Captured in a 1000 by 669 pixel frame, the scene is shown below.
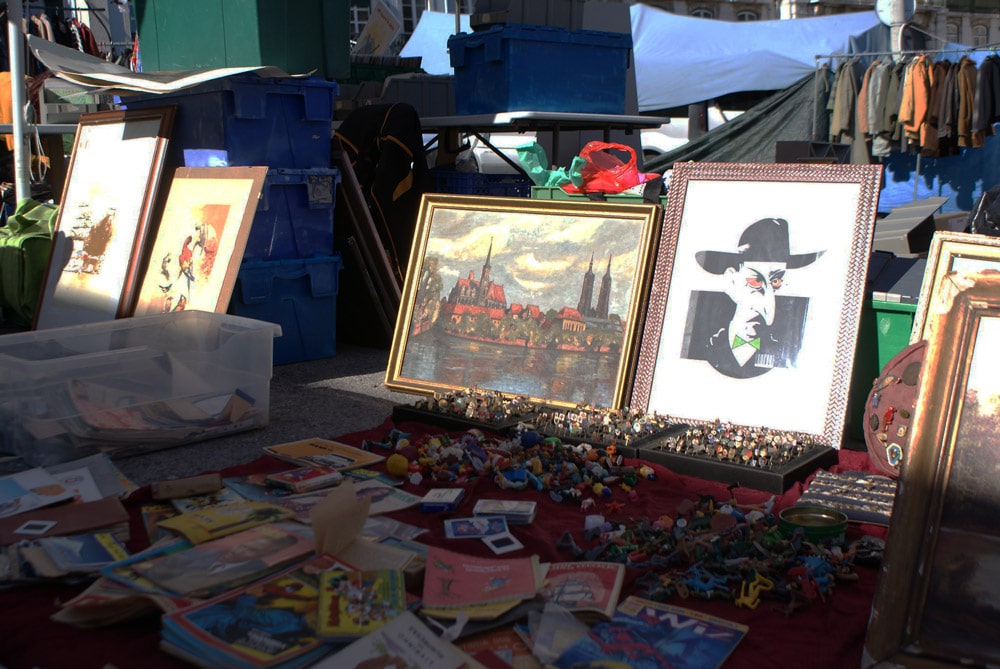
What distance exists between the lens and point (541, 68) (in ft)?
21.0

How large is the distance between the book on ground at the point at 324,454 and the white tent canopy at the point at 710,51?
936 centimetres

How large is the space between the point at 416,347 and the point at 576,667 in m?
2.69

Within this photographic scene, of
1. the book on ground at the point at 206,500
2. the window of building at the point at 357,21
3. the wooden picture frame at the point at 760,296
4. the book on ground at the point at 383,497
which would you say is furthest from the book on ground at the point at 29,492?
the window of building at the point at 357,21

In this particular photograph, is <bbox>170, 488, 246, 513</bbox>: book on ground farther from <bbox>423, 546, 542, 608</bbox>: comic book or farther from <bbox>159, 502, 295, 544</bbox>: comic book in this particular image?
<bbox>423, 546, 542, 608</bbox>: comic book

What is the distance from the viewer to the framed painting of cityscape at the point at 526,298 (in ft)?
13.6

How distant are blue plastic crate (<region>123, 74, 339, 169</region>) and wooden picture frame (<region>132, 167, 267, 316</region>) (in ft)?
0.83

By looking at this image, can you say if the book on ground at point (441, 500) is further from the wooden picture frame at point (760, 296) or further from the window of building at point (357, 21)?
the window of building at point (357, 21)

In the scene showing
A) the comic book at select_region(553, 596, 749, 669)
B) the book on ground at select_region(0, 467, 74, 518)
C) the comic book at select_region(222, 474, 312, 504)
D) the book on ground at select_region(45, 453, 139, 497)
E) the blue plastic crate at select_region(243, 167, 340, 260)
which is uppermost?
the blue plastic crate at select_region(243, 167, 340, 260)

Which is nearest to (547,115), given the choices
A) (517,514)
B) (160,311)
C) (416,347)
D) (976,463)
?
(416,347)

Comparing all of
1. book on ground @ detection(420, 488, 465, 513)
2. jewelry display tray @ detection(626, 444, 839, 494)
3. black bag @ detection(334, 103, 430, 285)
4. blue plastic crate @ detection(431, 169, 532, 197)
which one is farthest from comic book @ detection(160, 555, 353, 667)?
blue plastic crate @ detection(431, 169, 532, 197)

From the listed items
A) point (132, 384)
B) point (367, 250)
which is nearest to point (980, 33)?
point (367, 250)

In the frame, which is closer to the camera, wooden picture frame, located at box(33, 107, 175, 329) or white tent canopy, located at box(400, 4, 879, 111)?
wooden picture frame, located at box(33, 107, 175, 329)

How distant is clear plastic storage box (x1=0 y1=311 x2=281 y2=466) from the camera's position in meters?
3.53

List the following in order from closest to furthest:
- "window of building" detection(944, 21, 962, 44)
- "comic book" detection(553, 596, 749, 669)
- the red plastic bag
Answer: "comic book" detection(553, 596, 749, 669)
the red plastic bag
"window of building" detection(944, 21, 962, 44)
